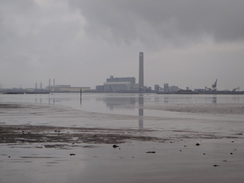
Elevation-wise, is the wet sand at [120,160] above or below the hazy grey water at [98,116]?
above

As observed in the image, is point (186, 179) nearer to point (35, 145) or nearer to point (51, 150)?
point (51, 150)

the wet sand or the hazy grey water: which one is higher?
the wet sand

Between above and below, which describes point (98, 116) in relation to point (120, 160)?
below

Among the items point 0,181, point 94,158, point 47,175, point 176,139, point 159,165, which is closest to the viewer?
point 0,181

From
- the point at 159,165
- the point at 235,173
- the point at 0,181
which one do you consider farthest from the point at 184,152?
the point at 0,181

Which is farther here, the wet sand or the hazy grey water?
the hazy grey water

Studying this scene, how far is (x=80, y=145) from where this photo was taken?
15.3 meters

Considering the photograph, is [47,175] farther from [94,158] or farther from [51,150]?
[51,150]

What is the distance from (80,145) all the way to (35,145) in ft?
6.32

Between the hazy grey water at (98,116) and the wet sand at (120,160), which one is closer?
the wet sand at (120,160)

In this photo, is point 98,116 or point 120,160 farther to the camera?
point 98,116

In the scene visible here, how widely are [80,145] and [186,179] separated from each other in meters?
6.97

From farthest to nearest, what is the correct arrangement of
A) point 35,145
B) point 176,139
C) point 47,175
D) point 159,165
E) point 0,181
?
point 176,139
point 35,145
point 159,165
point 47,175
point 0,181

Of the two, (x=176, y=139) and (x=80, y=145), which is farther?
(x=176, y=139)
